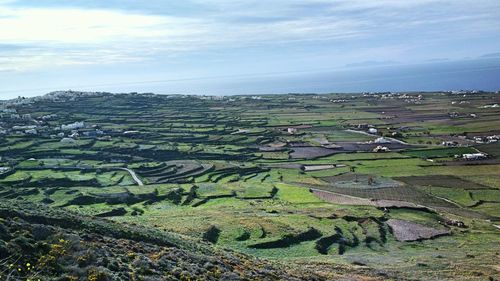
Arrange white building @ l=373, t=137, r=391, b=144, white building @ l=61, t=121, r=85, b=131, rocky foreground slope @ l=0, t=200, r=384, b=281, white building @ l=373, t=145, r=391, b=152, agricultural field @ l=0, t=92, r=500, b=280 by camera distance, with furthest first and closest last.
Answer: white building @ l=61, t=121, r=85, b=131 < white building @ l=373, t=137, r=391, b=144 < white building @ l=373, t=145, r=391, b=152 < agricultural field @ l=0, t=92, r=500, b=280 < rocky foreground slope @ l=0, t=200, r=384, b=281

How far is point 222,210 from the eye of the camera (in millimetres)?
65500

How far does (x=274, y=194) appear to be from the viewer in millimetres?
79625

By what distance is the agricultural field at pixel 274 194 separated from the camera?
37.8 m

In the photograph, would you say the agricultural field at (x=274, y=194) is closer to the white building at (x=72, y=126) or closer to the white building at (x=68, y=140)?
the white building at (x=72, y=126)

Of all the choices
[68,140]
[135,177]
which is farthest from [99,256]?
[68,140]

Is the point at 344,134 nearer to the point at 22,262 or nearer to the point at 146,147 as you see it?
the point at 146,147

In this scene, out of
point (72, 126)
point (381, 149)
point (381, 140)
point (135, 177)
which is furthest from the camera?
point (72, 126)

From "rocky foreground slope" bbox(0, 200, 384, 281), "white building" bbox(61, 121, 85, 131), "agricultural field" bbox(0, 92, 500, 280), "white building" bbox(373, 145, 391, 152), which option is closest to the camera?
"rocky foreground slope" bbox(0, 200, 384, 281)

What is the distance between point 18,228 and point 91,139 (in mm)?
116920

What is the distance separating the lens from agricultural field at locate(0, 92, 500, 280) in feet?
124

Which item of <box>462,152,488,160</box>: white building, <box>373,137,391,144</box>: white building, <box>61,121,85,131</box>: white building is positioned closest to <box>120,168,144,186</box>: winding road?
<box>61,121,85,131</box>: white building

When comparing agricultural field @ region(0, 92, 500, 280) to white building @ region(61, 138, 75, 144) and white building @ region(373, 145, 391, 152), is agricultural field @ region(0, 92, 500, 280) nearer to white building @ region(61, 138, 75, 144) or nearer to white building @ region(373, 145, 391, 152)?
white building @ region(373, 145, 391, 152)

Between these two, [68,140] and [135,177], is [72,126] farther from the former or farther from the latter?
[135,177]

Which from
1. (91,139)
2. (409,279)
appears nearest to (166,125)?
(91,139)
